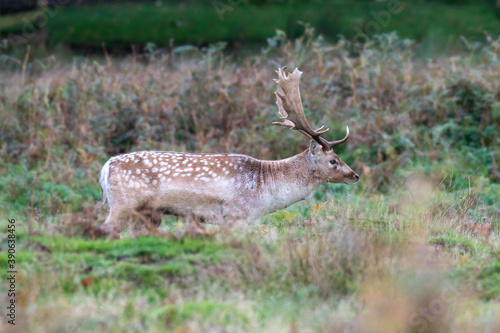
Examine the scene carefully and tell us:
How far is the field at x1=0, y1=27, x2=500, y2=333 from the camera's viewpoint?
504 centimetres

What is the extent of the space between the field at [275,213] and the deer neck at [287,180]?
230mm

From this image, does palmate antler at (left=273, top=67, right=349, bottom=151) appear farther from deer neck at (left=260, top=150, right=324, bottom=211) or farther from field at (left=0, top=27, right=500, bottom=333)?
field at (left=0, top=27, right=500, bottom=333)

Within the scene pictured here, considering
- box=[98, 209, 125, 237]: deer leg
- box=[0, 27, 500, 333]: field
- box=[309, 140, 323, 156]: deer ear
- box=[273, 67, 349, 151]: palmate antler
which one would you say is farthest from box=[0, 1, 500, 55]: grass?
box=[98, 209, 125, 237]: deer leg

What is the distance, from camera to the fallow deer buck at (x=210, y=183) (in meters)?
7.45

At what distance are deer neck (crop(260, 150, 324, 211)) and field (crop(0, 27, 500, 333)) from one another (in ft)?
0.75

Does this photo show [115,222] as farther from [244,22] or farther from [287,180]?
[244,22]

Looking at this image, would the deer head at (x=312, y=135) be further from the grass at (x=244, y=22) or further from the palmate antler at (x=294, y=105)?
the grass at (x=244, y=22)

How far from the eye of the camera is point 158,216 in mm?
7523

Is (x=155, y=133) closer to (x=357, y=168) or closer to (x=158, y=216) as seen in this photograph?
(x=357, y=168)

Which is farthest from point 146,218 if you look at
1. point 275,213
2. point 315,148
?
point 315,148

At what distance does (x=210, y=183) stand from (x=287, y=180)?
33.5 inches

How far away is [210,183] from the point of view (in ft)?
24.8

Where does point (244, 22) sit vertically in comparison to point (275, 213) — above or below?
above

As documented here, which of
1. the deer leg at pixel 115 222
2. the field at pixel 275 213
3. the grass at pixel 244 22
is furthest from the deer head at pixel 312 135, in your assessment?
the grass at pixel 244 22
